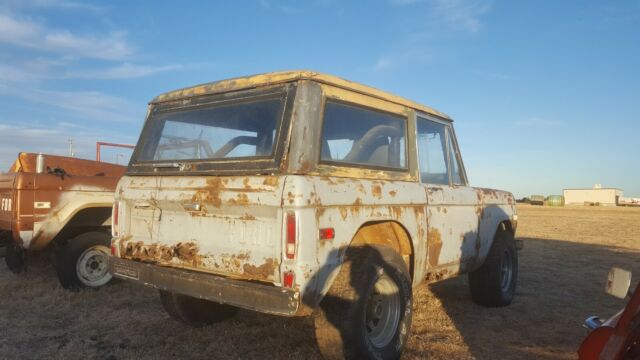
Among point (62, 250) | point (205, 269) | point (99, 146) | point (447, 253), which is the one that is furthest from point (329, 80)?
point (99, 146)

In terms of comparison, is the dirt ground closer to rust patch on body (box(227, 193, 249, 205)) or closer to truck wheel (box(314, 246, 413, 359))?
truck wheel (box(314, 246, 413, 359))

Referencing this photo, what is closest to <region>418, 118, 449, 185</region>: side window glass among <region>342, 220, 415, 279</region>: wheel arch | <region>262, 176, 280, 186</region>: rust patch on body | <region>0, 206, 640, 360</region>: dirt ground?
<region>342, 220, 415, 279</region>: wheel arch

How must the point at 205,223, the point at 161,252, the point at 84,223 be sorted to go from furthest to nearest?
the point at 84,223
the point at 161,252
the point at 205,223

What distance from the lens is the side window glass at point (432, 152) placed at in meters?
4.65

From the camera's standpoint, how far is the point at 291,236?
9.98 feet

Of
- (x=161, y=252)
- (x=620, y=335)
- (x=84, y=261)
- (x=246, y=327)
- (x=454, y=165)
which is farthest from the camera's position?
(x=84, y=261)

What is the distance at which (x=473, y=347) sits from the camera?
14.0ft

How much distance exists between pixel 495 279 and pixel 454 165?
148 centimetres

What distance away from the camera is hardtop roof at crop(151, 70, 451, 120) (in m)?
3.51

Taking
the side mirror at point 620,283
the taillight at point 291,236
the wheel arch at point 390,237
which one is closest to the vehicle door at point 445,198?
the wheel arch at point 390,237

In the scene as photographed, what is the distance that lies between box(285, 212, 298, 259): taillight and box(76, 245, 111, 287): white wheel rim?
400 centimetres

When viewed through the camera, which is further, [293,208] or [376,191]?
[376,191]

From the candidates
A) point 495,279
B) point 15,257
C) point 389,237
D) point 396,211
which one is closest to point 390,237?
point 389,237

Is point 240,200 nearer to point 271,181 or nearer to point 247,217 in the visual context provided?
point 247,217
